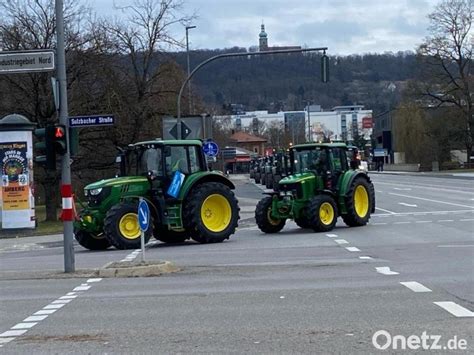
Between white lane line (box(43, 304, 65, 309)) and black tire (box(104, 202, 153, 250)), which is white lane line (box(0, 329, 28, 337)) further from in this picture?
black tire (box(104, 202, 153, 250))

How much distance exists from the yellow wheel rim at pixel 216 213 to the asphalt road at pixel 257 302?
6.99 ft

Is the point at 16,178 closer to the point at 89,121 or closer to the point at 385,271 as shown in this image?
the point at 89,121

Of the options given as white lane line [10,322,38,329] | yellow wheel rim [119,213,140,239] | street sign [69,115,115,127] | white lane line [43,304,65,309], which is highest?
street sign [69,115,115,127]

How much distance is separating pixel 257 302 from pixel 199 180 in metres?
10.5

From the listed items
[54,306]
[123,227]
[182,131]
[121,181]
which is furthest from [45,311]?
[182,131]

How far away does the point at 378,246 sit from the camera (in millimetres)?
18125

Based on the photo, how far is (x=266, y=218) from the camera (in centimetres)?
2378

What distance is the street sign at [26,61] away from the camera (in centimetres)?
1492

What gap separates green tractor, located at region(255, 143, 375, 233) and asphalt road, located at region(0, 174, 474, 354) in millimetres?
3968

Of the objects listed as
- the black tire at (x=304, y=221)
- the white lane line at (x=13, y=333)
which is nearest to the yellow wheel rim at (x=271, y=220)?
the black tire at (x=304, y=221)

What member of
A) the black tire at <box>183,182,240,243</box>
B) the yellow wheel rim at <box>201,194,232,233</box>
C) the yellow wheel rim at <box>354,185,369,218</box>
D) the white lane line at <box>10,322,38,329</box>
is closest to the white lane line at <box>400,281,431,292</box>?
the white lane line at <box>10,322,38,329</box>

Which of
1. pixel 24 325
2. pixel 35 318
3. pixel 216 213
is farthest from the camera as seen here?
pixel 216 213

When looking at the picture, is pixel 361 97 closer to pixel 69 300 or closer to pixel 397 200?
pixel 397 200

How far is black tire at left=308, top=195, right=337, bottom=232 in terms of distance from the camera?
74.2ft
